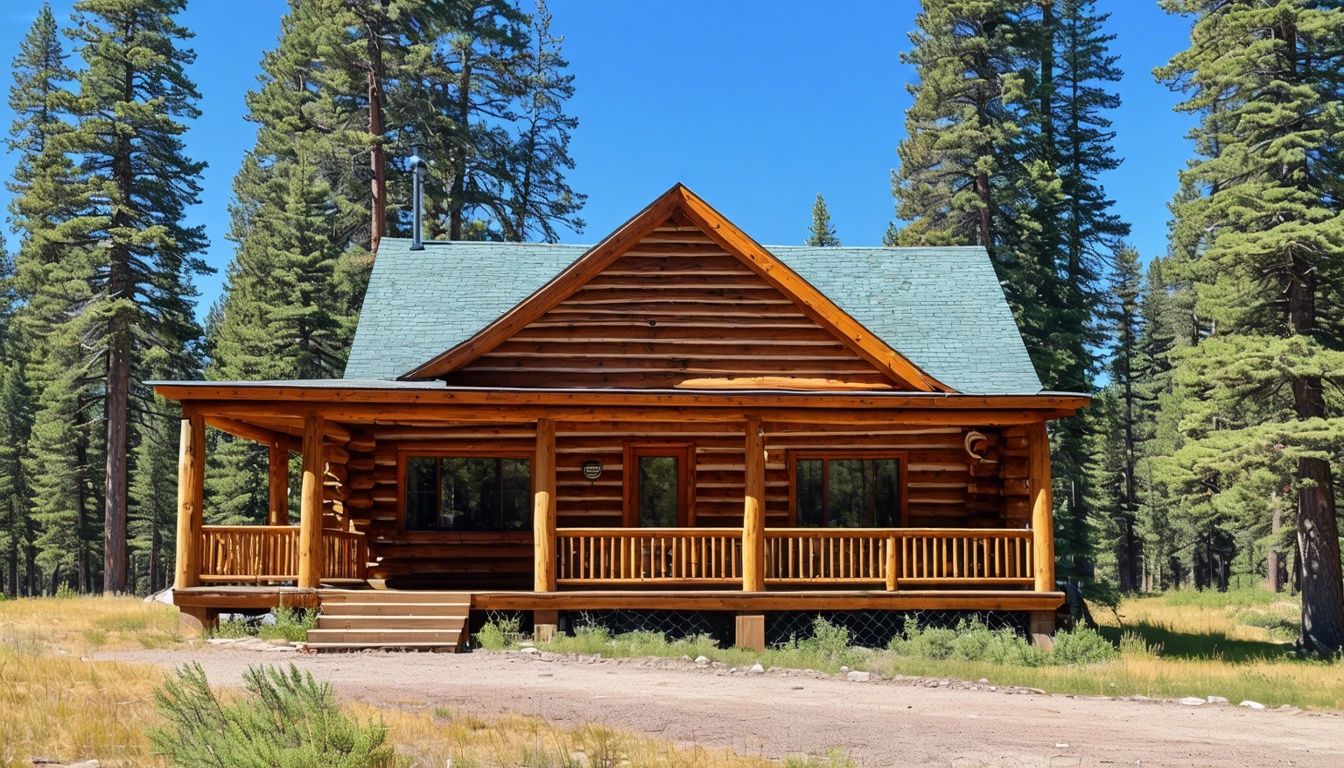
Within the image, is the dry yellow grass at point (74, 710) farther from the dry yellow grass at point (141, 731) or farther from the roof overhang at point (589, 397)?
the roof overhang at point (589, 397)

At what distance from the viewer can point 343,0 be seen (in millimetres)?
33156

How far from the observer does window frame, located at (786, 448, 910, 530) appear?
18.9 meters

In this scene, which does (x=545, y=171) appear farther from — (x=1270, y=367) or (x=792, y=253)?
(x=1270, y=367)

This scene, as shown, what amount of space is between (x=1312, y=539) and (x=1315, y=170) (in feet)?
23.9

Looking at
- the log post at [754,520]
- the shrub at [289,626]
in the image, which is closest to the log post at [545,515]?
the log post at [754,520]

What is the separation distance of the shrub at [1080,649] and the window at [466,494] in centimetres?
833

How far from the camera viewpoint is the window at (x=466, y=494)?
1891 centimetres

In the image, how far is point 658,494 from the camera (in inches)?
749

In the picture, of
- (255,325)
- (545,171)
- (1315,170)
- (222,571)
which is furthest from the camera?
(545,171)

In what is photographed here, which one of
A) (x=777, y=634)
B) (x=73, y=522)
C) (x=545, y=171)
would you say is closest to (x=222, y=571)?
(x=777, y=634)

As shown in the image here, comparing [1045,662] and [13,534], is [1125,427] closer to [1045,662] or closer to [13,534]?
[1045,662]

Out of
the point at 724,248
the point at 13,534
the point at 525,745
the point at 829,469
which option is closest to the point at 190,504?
the point at 724,248

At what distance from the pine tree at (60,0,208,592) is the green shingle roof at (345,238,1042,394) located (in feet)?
43.8

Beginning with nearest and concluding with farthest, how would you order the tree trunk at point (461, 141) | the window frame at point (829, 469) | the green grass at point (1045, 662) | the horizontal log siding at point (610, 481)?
the green grass at point (1045, 662) → the horizontal log siding at point (610, 481) → the window frame at point (829, 469) → the tree trunk at point (461, 141)
